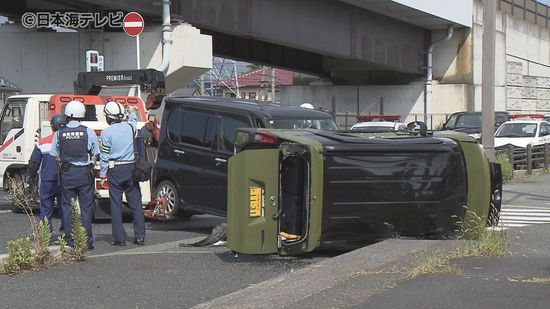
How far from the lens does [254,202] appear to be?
7781mm

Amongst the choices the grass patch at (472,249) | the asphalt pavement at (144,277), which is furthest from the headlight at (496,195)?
the asphalt pavement at (144,277)

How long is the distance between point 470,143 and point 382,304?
384cm

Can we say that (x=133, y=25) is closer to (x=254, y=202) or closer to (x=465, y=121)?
(x=254, y=202)

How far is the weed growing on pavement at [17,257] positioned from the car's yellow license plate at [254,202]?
2.30m

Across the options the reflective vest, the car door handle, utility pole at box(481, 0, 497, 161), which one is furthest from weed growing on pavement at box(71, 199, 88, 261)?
utility pole at box(481, 0, 497, 161)

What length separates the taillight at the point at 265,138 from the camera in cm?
819

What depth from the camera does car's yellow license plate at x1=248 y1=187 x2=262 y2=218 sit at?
7.76 m

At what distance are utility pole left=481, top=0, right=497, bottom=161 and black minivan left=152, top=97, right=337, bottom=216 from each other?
4.24 meters

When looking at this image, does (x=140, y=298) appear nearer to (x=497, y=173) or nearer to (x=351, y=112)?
(x=497, y=173)

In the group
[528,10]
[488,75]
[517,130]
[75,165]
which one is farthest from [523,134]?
[528,10]

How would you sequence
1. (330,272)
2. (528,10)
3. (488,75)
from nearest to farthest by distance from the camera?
(330,272) < (488,75) < (528,10)

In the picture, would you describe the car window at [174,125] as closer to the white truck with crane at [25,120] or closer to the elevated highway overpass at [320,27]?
the white truck with crane at [25,120]

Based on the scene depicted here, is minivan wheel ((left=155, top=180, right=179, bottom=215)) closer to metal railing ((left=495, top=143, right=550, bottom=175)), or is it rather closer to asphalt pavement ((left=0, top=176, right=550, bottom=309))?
asphalt pavement ((left=0, top=176, right=550, bottom=309))

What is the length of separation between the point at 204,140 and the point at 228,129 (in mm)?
550
